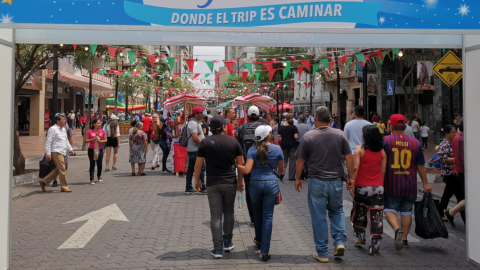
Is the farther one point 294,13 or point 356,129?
point 356,129

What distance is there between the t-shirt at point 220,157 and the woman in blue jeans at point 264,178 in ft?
0.50

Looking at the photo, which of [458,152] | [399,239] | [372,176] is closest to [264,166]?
[372,176]

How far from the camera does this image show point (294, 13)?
5.54 metres

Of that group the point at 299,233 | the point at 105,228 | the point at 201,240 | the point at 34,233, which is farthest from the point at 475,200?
the point at 34,233

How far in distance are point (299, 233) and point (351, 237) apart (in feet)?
2.51

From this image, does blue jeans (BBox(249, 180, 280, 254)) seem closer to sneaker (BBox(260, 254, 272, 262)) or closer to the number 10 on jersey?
sneaker (BBox(260, 254, 272, 262))

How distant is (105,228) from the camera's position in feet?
26.2

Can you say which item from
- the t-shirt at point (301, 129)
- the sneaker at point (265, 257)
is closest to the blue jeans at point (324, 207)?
the sneaker at point (265, 257)

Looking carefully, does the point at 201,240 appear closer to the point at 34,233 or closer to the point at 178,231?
the point at 178,231

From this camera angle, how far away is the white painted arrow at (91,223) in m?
7.06

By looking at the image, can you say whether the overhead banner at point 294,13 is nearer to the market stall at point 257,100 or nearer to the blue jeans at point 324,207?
the blue jeans at point 324,207

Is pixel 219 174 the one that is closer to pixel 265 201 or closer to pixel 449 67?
pixel 265 201

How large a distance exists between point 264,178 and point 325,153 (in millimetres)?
784

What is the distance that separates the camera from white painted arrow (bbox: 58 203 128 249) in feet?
23.2
